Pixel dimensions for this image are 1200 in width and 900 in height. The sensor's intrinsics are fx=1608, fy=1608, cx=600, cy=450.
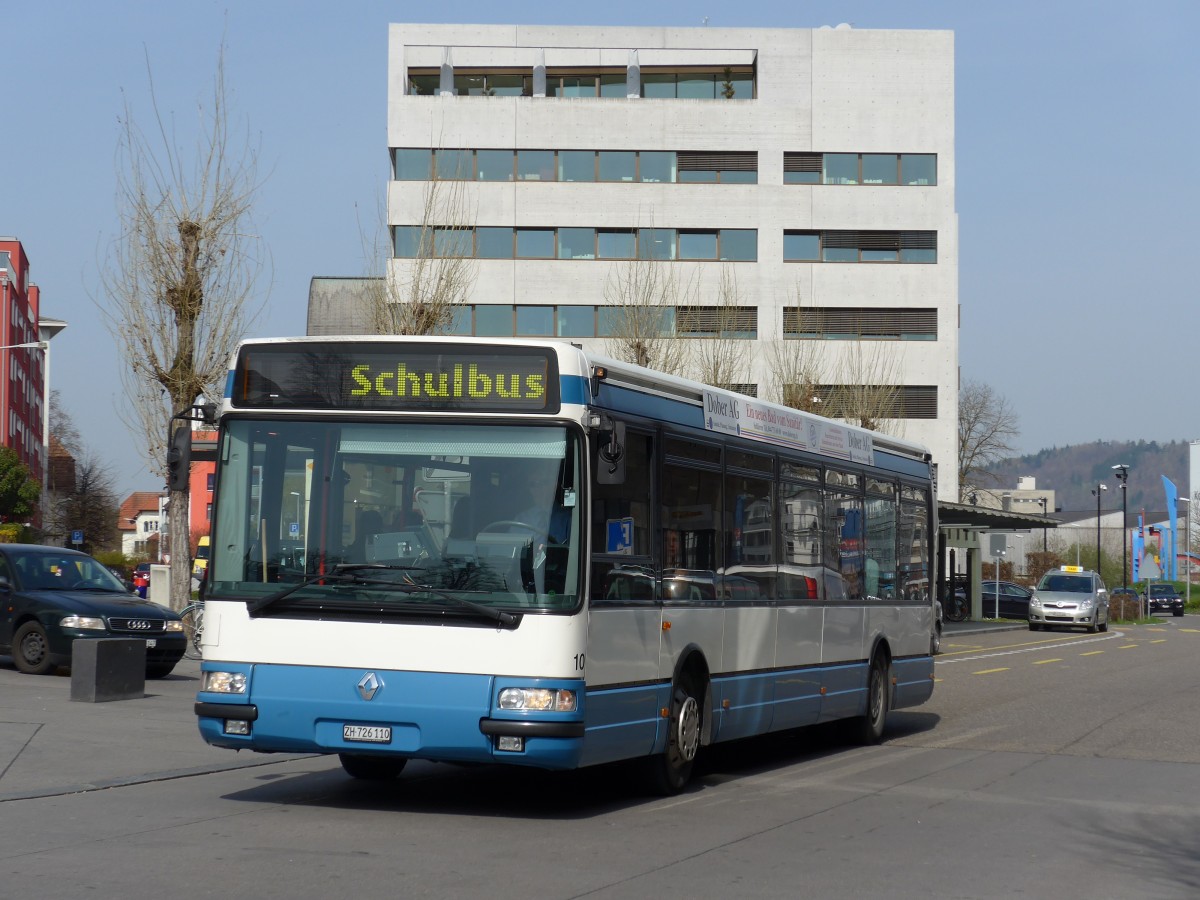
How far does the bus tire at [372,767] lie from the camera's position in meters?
11.0

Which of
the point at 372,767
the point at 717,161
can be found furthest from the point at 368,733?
the point at 717,161

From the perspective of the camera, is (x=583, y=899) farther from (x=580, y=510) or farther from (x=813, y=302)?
(x=813, y=302)

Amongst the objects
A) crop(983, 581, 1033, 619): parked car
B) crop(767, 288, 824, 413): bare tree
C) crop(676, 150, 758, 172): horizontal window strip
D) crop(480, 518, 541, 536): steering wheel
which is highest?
crop(676, 150, 758, 172): horizontal window strip

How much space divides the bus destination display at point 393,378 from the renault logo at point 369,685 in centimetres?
162

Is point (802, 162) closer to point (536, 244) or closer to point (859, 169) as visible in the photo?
point (859, 169)

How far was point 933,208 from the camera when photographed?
5909cm

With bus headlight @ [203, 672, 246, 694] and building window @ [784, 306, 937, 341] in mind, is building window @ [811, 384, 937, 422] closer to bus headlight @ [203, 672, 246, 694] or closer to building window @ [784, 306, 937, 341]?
building window @ [784, 306, 937, 341]

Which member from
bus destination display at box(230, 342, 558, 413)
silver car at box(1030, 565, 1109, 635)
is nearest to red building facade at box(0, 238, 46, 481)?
silver car at box(1030, 565, 1109, 635)

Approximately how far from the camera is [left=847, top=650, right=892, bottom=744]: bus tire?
50.1ft

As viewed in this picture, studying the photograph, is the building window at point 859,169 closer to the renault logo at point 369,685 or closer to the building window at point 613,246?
the building window at point 613,246

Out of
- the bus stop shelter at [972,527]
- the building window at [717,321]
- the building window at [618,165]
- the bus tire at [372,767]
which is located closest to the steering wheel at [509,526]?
the bus tire at [372,767]

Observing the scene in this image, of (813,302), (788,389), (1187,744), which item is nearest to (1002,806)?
(1187,744)

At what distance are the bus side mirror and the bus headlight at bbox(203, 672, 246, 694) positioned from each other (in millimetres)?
2435

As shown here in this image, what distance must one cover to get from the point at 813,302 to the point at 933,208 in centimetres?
565
